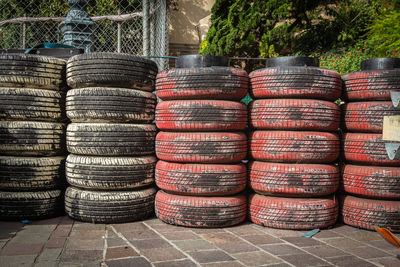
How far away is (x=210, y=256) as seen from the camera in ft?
9.89

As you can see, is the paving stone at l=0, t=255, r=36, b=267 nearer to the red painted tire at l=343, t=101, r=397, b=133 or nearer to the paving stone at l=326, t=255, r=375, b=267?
the paving stone at l=326, t=255, r=375, b=267

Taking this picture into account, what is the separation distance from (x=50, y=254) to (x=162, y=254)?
36.3 inches

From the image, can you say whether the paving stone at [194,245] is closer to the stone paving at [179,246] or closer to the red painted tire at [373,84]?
the stone paving at [179,246]

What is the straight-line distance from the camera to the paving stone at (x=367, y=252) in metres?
3.07

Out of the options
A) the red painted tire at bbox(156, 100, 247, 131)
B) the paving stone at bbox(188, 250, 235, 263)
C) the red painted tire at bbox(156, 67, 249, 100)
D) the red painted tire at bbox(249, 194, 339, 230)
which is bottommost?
the paving stone at bbox(188, 250, 235, 263)

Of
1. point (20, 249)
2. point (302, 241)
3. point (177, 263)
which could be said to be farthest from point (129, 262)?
point (302, 241)

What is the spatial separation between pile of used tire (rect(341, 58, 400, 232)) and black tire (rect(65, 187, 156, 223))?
2.32 metres

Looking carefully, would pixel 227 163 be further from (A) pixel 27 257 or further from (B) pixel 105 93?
(A) pixel 27 257

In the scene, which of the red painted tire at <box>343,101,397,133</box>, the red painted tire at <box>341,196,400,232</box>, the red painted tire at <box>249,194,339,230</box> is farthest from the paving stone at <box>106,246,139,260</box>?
the red painted tire at <box>343,101,397,133</box>

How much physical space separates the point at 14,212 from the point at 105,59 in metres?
1.98

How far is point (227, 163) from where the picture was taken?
3986mm

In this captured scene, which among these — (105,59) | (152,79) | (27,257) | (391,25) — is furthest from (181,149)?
(391,25)

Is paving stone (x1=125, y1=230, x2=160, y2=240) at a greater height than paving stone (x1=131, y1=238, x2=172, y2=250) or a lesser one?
lesser

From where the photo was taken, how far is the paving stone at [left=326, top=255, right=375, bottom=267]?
9.47 feet
